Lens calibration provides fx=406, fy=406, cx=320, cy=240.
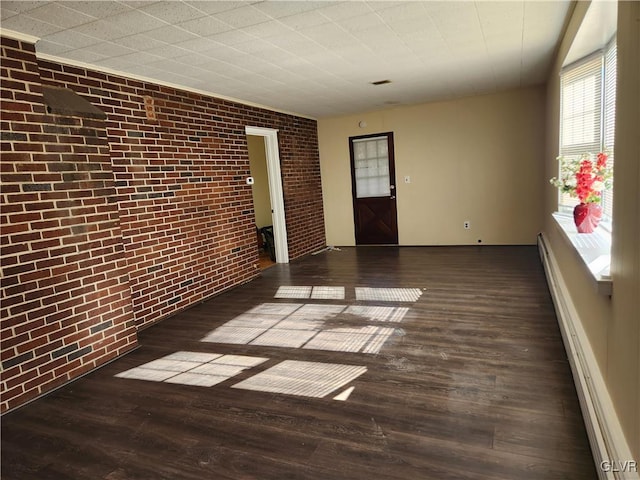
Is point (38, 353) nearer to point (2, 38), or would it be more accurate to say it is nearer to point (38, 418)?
point (38, 418)

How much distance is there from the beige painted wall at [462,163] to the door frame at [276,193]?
1.49 m

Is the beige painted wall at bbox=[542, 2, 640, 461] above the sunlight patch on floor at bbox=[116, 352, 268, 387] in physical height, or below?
above

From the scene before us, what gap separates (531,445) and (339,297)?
2.73 metres

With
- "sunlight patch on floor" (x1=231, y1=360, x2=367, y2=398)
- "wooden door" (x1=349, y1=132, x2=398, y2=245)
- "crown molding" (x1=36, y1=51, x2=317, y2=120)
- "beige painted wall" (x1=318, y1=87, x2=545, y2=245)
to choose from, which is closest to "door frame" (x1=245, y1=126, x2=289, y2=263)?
"crown molding" (x1=36, y1=51, x2=317, y2=120)

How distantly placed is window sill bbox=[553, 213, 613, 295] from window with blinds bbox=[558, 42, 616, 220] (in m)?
0.23

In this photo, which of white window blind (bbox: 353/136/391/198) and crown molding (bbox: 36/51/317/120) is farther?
white window blind (bbox: 353/136/391/198)

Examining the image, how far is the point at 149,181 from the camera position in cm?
402

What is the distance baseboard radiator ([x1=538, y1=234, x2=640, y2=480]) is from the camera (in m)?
1.40

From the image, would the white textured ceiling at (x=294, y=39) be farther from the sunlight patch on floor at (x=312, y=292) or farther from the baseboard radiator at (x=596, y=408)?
the sunlight patch on floor at (x=312, y=292)

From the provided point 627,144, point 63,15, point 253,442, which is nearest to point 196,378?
point 253,442

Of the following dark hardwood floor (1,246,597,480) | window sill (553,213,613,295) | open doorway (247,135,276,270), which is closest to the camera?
window sill (553,213,613,295)

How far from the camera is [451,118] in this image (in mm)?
6590

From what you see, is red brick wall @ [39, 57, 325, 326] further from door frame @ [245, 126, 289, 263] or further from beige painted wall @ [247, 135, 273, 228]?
beige painted wall @ [247, 135, 273, 228]

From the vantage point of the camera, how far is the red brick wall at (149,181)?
2.63 m
